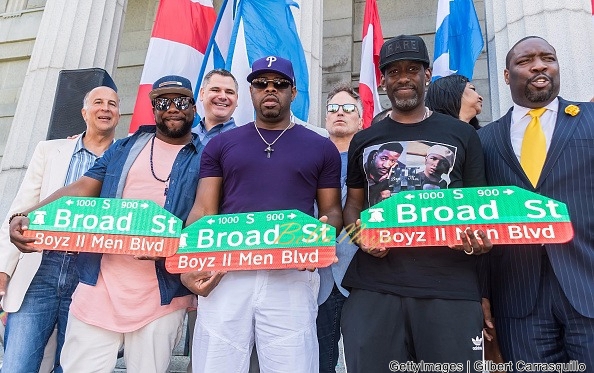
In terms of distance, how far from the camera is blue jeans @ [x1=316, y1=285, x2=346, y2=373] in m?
3.12

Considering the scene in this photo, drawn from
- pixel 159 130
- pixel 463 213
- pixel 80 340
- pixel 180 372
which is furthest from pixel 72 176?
pixel 463 213

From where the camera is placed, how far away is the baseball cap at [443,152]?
2.52 m

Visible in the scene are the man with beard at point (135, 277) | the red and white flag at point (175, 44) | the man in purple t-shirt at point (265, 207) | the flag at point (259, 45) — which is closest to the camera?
the man in purple t-shirt at point (265, 207)

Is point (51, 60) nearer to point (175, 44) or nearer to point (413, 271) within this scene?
point (175, 44)

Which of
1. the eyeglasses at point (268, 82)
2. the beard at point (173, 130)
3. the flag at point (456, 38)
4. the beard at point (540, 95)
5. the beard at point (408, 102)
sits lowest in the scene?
the beard at point (408, 102)

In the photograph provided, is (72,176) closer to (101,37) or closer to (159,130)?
(159,130)

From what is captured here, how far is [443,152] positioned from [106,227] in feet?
6.06

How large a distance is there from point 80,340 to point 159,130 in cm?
138

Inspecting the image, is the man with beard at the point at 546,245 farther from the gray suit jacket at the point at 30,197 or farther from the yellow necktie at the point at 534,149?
the gray suit jacket at the point at 30,197

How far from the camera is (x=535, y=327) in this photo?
2.39 m

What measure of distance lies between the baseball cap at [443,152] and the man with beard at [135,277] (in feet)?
4.83

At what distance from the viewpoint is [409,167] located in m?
2.54
